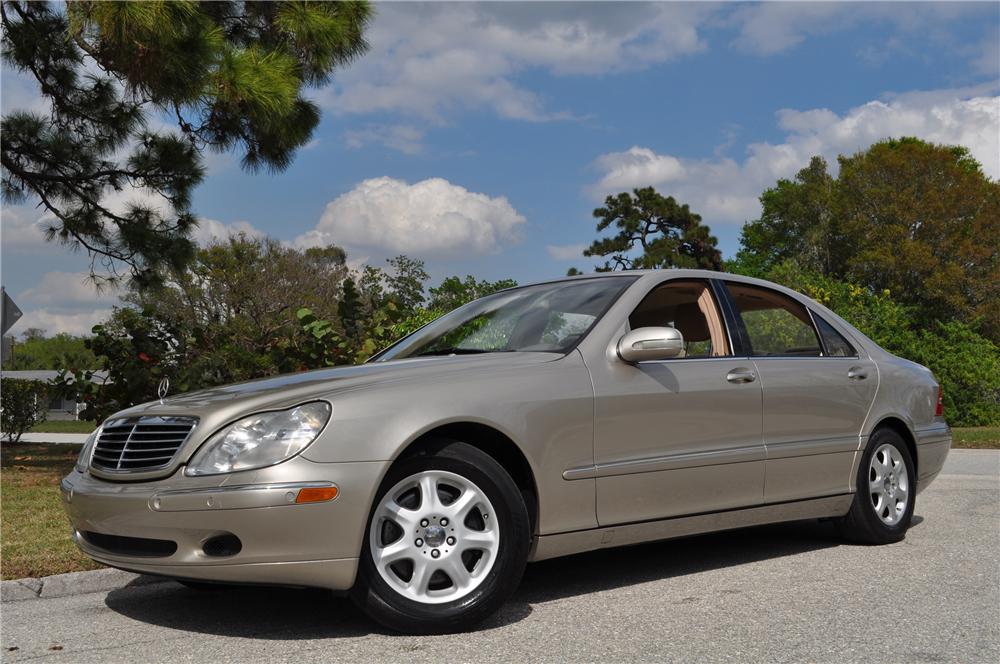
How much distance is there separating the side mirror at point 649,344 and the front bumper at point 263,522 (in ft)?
4.58

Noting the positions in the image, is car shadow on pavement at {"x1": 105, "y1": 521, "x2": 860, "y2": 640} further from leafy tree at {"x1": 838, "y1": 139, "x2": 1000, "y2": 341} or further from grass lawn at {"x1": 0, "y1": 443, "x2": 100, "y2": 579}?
leafy tree at {"x1": 838, "y1": 139, "x2": 1000, "y2": 341}

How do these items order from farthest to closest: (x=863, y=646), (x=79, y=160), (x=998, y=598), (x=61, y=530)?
(x=79, y=160)
(x=61, y=530)
(x=998, y=598)
(x=863, y=646)

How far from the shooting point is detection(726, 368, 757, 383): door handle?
204 inches

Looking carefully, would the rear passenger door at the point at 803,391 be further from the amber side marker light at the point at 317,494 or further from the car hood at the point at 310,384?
the amber side marker light at the point at 317,494

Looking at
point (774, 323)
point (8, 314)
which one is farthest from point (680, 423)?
point (8, 314)

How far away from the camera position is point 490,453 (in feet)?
14.3

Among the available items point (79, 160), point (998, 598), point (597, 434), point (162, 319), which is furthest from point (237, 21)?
point (998, 598)

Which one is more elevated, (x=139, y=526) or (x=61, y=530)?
(x=139, y=526)

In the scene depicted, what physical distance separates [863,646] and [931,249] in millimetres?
41042

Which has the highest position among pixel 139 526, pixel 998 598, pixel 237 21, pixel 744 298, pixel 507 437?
pixel 237 21

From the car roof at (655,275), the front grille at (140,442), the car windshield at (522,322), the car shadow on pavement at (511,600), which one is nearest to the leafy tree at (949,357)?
the car shadow on pavement at (511,600)

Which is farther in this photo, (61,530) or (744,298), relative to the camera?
(61,530)

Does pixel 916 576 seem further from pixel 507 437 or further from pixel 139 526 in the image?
pixel 139 526

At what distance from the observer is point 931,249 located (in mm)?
41125
